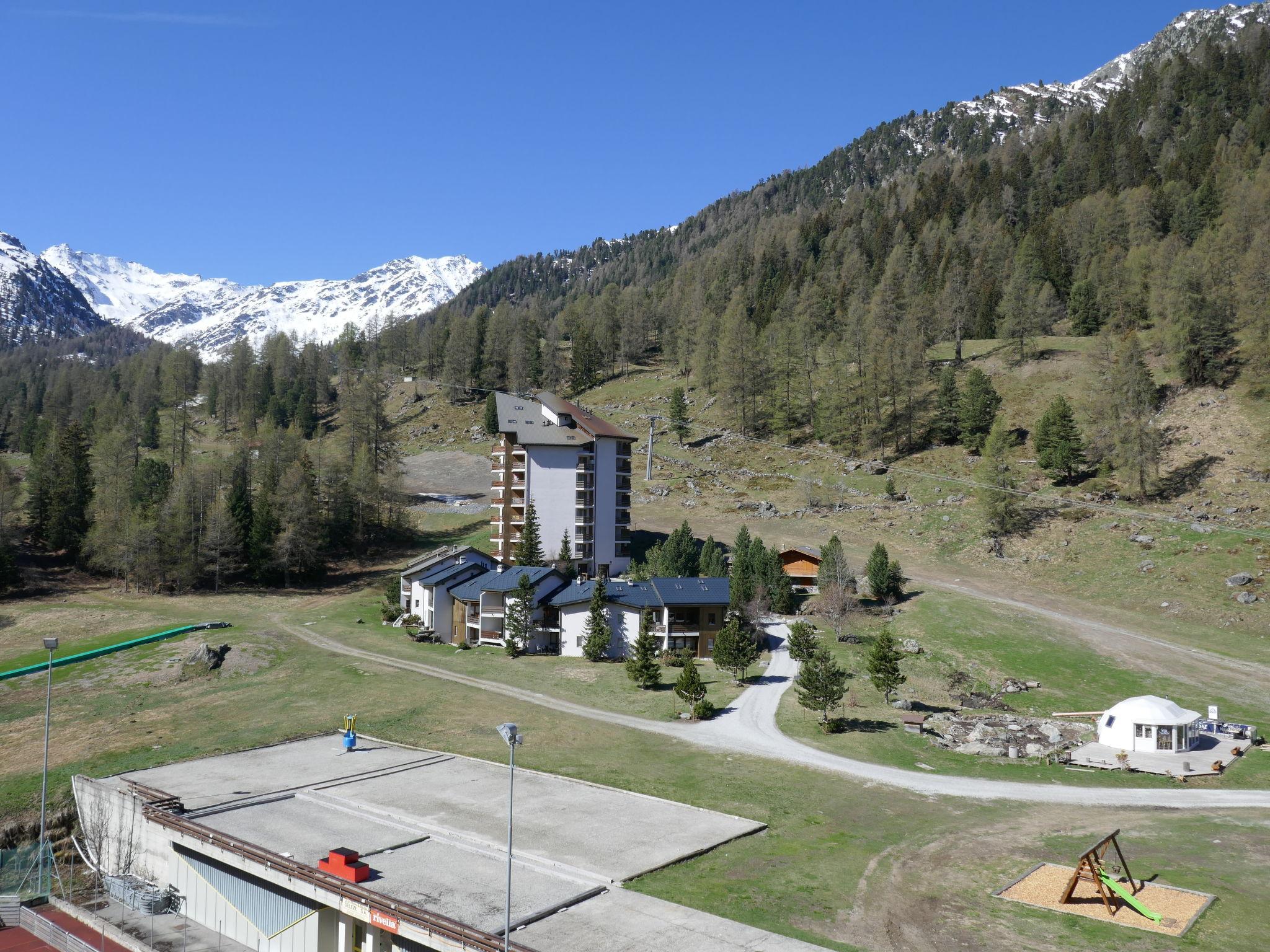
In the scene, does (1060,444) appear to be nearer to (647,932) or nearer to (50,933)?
(647,932)

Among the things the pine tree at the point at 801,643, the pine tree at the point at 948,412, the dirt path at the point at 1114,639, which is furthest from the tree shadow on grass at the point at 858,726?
the pine tree at the point at 948,412

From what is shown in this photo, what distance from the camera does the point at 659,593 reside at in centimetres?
6700

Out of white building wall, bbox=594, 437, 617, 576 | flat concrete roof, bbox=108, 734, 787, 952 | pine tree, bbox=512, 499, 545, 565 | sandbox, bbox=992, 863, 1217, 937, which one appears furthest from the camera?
white building wall, bbox=594, 437, 617, 576

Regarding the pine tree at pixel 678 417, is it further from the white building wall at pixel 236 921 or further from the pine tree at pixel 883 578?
the white building wall at pixel 236 921

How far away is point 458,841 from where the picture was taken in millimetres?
30641

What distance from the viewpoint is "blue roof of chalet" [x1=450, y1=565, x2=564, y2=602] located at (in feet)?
230

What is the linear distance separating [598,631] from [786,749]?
23.1m

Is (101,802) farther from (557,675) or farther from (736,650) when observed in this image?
(736,650)

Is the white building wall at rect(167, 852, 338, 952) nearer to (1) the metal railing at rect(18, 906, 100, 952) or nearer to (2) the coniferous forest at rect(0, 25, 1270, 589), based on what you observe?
(1) the metal railing at rect(18, 906, 100, 952)

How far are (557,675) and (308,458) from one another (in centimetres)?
6340

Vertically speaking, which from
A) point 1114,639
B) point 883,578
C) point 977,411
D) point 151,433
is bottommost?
point 1114,639

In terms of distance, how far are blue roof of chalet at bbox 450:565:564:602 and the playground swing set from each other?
159 ft

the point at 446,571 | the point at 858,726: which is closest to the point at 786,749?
the point at 858,726

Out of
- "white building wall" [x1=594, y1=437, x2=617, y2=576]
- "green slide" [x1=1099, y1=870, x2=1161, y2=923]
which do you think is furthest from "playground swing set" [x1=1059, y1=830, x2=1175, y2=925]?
"white building wall" [x1=594, y1=437, x2=617, y2=576]
